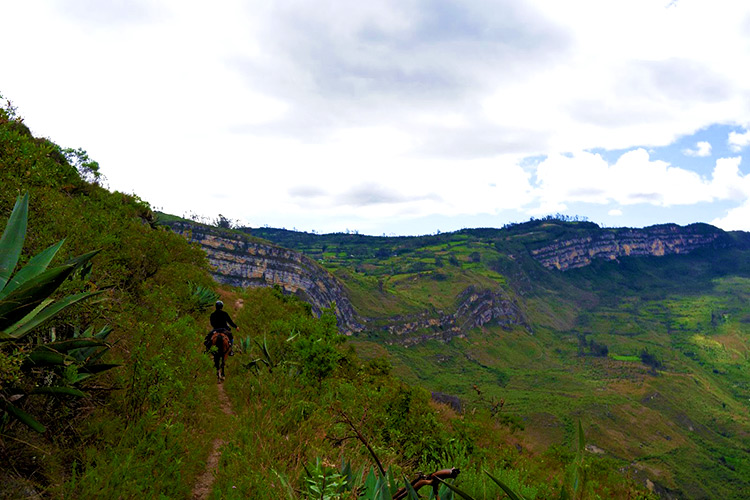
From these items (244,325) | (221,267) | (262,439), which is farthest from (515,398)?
(262,439)

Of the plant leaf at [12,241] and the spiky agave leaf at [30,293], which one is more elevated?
the plant leaf at [12,241]

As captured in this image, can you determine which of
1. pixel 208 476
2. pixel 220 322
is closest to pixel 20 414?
pixel 208 476

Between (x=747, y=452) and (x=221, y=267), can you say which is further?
(x=221, y=267)

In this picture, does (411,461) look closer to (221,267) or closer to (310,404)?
(310,404)

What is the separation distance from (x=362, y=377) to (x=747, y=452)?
18744 centimetres

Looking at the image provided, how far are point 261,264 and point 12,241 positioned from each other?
16292 cm

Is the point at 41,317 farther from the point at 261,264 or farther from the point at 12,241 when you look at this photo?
the point at 261,264

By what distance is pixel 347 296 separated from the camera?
610 feet

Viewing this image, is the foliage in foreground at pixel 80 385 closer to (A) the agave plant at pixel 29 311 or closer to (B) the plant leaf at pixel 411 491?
(A) the agave plant at pixel 29 311

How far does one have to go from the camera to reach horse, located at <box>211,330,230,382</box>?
10078mm

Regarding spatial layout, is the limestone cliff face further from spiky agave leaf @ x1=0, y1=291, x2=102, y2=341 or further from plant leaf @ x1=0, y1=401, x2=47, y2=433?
plant leaf @ x1=0, y1=401, x2=47, y2=433

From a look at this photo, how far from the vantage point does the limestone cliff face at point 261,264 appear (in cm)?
15312

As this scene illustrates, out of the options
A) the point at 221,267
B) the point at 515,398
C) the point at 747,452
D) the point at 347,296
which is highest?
the point at 221,267

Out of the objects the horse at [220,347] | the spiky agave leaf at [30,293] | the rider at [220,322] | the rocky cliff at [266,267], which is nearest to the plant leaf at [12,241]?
the spiky agave leaf at [30,293]
